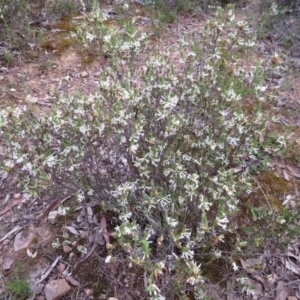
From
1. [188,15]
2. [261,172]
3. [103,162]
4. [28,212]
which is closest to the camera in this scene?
[103,162]

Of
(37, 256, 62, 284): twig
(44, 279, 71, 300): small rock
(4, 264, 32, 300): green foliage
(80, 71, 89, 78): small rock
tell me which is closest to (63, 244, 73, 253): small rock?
(37, 256, 62, 284): twig

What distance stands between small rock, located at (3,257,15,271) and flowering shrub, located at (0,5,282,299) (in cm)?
Result: 77

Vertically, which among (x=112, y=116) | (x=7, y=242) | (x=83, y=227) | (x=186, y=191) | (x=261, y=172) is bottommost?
(x=7, y=242)

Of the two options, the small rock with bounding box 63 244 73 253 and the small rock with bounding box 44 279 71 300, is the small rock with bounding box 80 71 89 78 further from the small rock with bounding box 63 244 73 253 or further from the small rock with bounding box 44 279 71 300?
the small rock with bounding box 44 279 71 300

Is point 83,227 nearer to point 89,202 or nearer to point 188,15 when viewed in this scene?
point 89,202

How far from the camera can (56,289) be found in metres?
2.74

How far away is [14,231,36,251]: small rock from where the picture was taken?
123 inches

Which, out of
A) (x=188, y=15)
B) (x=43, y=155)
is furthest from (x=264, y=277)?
(x=188, y=15)

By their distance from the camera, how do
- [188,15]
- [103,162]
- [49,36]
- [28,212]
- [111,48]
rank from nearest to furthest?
[111,48] < [103,162] < [28,212] < [49,36] < [188,15]

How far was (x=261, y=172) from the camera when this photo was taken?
3615mm

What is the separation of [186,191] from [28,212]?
5.83ft

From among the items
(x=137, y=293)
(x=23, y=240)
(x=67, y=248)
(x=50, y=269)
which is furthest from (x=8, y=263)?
(x=137, y=293)

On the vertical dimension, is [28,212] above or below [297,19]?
below

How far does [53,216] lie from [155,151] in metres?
1.40
